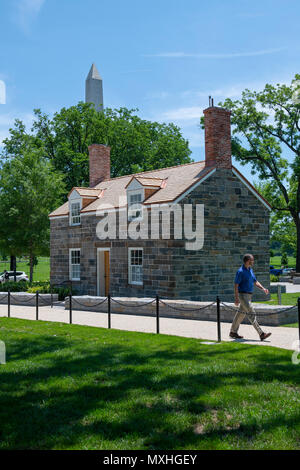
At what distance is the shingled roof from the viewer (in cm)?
2017

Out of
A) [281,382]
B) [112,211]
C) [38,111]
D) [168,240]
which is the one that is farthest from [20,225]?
[281,382]

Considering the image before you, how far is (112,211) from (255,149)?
62.7 feet

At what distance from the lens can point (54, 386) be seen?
23.6 ft

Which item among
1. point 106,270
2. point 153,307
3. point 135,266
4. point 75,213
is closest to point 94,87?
point 75,213

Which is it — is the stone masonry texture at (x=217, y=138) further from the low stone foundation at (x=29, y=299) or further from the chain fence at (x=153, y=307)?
the low stone foundation at (x=29, y=299)

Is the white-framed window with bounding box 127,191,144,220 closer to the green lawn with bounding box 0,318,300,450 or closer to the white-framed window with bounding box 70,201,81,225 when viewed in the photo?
the white-framed window with bounding box 70,201,81,225

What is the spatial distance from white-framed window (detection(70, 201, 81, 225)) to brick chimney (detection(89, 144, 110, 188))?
133 inches

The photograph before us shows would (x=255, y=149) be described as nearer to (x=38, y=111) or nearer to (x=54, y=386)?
(x=38, y=111)

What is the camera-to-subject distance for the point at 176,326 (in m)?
13.9

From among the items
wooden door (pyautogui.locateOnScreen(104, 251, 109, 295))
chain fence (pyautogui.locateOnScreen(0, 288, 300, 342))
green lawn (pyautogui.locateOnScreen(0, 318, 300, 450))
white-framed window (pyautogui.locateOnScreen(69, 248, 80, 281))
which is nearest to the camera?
green lawn (pyautogui.locateOnScreen(0, 318, 300, 450))

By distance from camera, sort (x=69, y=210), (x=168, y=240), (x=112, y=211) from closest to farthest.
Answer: (x=168, y=240)
(x=112, y=211)
(x=69, y=210)

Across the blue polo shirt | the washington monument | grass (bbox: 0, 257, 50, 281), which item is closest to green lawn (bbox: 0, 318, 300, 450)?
the blue polo shirt

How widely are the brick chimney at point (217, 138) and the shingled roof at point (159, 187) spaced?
1.72 ft

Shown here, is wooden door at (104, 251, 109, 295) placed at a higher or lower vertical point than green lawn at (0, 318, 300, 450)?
higher
